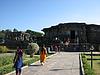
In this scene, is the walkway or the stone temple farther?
the stone temple

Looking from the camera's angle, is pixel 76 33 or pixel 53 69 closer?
pixel 53 69

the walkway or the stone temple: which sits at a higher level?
the stone temple

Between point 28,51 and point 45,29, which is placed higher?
point 45,29

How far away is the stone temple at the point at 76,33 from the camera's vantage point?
183 ft

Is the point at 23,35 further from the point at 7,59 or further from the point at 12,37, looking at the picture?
the point at 7,59

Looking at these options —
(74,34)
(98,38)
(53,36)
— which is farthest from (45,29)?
(98,38)

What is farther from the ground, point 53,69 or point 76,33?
point 76,33

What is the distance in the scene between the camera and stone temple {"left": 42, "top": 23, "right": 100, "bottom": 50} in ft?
183

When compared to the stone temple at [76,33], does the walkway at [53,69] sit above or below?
below

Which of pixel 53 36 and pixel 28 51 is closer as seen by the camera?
pixel 28 51

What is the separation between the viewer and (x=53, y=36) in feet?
192

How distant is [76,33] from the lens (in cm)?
5572

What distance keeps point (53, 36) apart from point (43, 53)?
115 ft

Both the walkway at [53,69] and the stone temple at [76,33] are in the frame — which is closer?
the walkway at [53,69]
